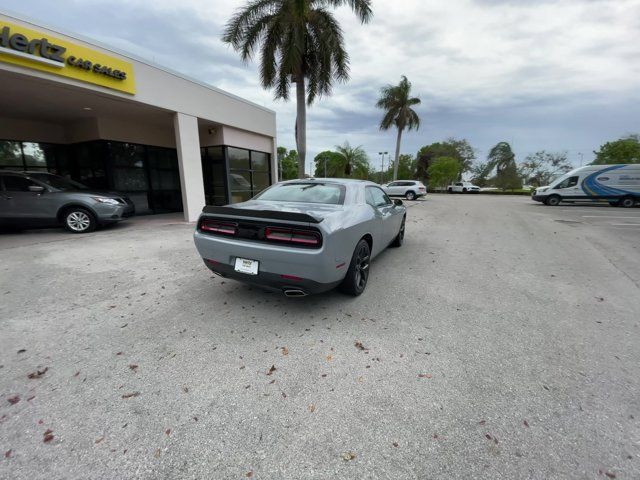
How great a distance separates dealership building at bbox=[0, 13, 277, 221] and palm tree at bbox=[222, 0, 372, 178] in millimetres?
2108

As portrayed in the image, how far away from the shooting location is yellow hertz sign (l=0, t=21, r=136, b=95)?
5586 millimetres

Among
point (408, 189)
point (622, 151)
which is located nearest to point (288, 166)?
point (408, 189)

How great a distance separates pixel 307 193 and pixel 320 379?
8.35 ft

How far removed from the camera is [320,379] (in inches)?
88.9

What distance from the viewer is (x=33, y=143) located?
400 inches

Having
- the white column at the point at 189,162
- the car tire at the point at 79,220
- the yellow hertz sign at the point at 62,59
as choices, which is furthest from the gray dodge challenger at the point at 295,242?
the white column at the point at 189,162

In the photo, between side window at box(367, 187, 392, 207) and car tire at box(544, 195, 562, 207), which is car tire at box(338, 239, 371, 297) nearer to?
side window at box(367, 187, 392, 207)

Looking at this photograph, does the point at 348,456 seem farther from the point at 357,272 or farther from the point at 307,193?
the point at 307,193

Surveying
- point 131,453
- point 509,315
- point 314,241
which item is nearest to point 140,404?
point 131,453

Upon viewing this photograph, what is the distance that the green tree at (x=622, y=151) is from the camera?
3728 cm

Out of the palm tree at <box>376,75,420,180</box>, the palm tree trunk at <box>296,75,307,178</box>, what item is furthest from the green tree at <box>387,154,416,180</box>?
the palm tree trunk at <box>296,75,307,178</box>

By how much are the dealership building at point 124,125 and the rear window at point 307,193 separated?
19.5 ft

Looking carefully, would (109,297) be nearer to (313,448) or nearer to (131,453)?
(131,453)

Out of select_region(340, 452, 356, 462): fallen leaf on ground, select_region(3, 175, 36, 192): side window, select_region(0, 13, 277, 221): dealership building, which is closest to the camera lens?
select_region(340, 452, 356, 462): fallen leaf on ground
